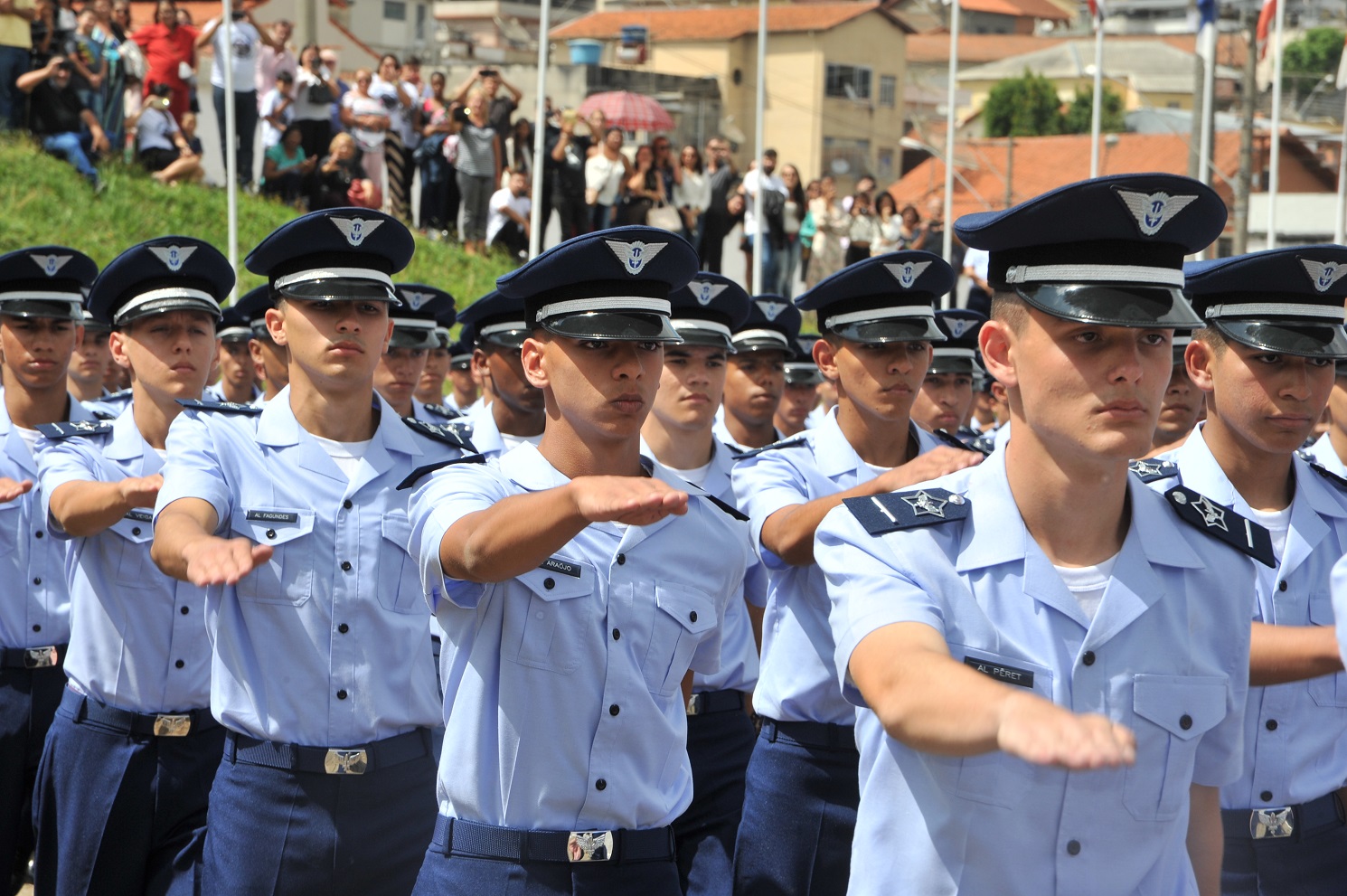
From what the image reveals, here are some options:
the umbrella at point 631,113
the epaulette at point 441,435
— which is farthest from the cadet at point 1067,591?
the umbrella at point 631,113

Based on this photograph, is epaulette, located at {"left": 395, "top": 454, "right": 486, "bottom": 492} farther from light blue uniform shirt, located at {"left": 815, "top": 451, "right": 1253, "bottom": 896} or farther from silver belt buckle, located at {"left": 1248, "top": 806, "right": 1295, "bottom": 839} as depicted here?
silver belt buckle, located at {"left": 1248, "top": 806, "right": 1295, "bottom": 839}

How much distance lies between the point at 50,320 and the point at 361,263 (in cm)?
225

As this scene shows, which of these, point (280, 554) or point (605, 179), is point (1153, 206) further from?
point (605, 179)

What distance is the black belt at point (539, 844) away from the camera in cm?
367

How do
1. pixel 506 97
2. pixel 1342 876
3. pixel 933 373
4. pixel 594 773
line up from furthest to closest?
pixel 506 97, pixel 933 373, pixel 1342 876, pixel 594 773

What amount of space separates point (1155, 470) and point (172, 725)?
3366 mm

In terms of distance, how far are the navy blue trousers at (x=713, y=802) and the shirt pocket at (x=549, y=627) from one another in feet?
5.01

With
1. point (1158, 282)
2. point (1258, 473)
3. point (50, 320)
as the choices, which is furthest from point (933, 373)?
point (1158, 282)

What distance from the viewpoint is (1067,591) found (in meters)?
2.93

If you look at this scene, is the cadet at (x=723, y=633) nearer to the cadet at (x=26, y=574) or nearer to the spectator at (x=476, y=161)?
the cadet at (x=26, y=574)

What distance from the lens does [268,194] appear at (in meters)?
18.8

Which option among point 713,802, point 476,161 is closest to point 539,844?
point 713,802

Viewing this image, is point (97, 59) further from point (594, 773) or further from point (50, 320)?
point (594, 773)

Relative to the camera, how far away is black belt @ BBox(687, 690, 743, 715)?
222 inches
